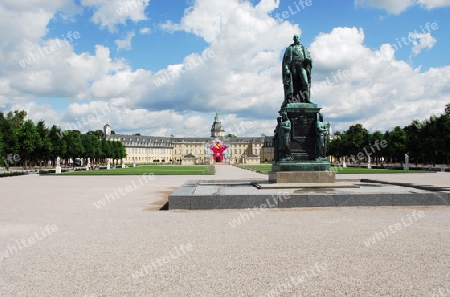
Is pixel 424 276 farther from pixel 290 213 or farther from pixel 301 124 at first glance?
pixel 301 124

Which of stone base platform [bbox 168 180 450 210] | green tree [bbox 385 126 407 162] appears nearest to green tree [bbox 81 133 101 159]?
green tree [bbox 385 126 407 162]

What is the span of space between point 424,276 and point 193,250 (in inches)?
182

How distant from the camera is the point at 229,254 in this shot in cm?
847

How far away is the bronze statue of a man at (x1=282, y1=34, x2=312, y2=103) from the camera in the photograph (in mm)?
20531

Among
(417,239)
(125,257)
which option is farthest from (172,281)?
(417,239)

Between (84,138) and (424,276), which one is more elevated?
(84,138)

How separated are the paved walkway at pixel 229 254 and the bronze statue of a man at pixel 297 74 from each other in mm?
8017

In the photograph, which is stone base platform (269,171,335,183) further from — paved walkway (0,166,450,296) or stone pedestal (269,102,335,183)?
paved walkway (0,166,450,296)

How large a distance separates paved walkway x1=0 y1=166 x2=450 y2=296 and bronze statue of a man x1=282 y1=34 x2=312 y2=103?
8.02 metres

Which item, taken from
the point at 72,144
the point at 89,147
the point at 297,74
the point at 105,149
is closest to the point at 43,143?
the point at 72,144

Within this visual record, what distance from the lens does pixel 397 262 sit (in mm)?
7699

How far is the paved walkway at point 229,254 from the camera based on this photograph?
6453 mm

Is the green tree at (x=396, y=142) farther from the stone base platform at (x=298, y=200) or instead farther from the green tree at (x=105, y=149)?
the stone base platform at (x=298, y=200)

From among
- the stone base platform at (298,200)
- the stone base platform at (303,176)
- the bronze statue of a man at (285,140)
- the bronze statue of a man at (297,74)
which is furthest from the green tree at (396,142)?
the stone base platform at (298,200)
